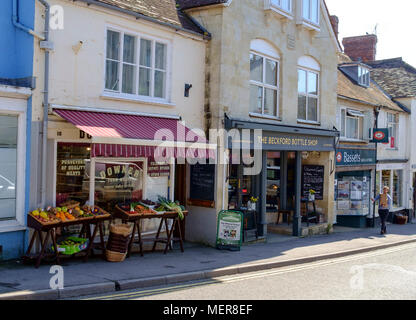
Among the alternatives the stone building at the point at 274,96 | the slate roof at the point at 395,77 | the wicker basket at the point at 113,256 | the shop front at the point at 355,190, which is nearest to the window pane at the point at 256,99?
the stone building at the point at 274,96

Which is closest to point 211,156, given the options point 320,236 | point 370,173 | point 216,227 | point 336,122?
point 216,227

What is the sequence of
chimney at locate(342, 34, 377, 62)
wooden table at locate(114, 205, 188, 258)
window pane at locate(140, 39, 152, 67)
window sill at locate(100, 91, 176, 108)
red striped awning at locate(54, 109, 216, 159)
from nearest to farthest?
red striped awning at locate(54, 109, 216, 159)
wooden table at locate(114, 205, 188, 258)
window sill at locate(100, 91, 176, 108)
window pane at locate(140, 39, 152, 67)
chimney at locate(342, 34, 377, 62)

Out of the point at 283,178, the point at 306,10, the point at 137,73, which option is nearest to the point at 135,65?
the point at 137,73

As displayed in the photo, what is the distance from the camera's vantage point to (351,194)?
2092 cm

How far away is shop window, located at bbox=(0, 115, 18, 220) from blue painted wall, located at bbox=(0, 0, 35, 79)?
1.01m

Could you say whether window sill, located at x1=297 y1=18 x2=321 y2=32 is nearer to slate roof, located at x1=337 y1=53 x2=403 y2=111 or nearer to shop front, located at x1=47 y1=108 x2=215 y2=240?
slate roof, located at x1=337 y1=53 x2=403 y2=111

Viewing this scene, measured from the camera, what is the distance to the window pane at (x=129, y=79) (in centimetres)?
1160

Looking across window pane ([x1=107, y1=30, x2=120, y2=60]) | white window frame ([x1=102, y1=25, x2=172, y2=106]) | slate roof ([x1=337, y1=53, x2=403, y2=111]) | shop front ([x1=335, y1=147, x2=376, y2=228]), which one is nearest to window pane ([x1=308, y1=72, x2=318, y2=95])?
slate roof ([x1=337, y1=53, x2=403, y2=111])

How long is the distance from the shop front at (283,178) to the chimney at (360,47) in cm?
1347

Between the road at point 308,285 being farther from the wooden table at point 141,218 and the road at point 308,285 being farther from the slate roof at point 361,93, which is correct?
the slate roof at point 361,93

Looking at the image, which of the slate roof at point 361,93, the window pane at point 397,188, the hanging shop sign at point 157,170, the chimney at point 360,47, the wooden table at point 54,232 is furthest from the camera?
the chimney at point 360,47

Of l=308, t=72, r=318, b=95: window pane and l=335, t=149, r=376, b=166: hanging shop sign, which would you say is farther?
l=335, t=149, r=376, b=166: hanging shop sign

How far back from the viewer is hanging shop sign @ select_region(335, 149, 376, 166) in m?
19.0
